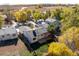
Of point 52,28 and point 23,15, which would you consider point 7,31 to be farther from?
point 52,28

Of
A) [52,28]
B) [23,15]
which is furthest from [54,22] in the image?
[23,15]

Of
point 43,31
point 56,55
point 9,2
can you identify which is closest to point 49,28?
point 43,31

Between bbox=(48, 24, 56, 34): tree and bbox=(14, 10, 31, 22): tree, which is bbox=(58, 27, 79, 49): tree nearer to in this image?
bbox=(48, 24, 56, 34): tree

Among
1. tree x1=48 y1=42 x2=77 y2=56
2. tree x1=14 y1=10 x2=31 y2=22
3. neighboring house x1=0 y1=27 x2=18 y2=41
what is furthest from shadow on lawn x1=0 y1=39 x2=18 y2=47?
tree x1=48 y1=42 x2=77 y2=56

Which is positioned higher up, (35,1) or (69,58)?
(35,1)

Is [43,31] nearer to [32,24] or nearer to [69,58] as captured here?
[32,24]

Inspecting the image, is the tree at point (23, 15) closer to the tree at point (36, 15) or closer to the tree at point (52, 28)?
the tree at point (36, 15)

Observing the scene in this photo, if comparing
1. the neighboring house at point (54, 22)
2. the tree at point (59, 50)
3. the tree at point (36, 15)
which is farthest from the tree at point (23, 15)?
the tree at point (59, 50)

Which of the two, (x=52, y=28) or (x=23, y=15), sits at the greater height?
(x=23, y=15)
